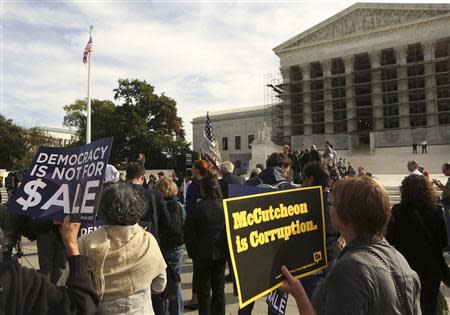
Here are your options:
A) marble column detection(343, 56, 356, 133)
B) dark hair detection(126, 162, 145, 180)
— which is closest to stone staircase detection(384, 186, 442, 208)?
dark hair detection(126, 162, 145, 180)

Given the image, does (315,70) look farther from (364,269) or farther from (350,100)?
(364,269)

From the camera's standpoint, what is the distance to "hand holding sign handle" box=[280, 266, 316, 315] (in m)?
1.85

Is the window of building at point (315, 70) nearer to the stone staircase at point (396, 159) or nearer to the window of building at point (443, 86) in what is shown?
the stone staircase at point (396, 159)

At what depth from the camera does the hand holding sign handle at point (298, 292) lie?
1845mm

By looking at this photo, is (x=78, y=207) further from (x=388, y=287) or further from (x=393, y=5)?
(x=393, y=5)

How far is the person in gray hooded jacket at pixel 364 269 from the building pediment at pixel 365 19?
152ft

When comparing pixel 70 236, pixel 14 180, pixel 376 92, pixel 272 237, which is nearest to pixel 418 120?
pixel 376 92

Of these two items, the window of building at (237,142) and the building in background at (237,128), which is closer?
the building in background at (237,128)

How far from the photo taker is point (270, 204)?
2.26 m

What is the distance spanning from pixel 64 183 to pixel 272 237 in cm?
143

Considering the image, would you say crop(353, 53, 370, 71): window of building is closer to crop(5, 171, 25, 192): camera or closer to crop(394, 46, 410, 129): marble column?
crop(394, 46, 410, 129): marble column

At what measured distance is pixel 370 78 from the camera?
47.3m

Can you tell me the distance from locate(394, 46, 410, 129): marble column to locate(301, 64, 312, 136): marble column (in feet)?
32.3

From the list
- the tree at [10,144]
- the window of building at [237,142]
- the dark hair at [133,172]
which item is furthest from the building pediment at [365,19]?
the dark hair at [133,172]
